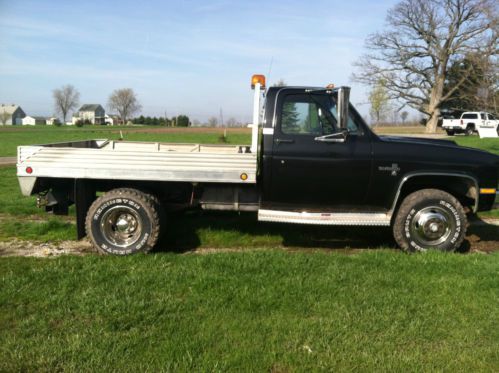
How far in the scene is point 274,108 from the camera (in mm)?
5328

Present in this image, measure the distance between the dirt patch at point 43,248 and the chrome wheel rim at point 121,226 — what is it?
1.43 ft

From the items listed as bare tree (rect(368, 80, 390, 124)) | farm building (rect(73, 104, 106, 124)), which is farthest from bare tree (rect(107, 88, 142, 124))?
bare tree (rect(368, 80, 390, 124))

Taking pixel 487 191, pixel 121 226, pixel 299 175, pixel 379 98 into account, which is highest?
pixel 379 98

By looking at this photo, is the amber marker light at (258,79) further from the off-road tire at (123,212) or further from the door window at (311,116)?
the off-road tire at (123,212)

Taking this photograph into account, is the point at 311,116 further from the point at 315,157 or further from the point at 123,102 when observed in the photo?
the point at 123,102

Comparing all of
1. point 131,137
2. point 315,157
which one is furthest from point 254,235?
point 131,137

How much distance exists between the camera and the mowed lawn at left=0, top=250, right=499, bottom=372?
2.99 metres

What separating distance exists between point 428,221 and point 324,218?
1.29m

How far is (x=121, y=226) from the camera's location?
529 centimetres

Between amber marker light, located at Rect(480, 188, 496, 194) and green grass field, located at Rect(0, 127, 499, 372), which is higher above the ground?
amber marker light, located at Rect(480, 188, 496, 194)

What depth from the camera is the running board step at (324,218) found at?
5.21m

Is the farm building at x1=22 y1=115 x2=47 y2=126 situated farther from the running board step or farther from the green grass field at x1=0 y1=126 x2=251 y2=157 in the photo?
the running board step

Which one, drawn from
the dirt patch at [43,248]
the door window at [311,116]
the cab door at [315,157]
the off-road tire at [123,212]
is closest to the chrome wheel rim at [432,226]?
the cab door at [315,157]

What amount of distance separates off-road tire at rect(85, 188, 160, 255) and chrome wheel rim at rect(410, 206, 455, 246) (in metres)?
3.21
